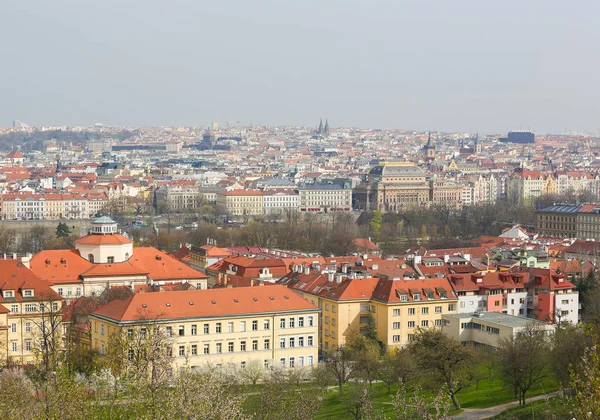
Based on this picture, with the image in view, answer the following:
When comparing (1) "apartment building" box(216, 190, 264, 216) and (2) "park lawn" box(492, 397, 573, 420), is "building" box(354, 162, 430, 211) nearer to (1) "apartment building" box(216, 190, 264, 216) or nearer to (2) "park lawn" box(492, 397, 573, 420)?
(1) "apartment building" box(216, 190, 264, 216)

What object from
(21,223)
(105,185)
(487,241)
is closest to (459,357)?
(487,241)

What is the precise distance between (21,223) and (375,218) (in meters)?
29.1

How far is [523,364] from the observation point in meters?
26.9

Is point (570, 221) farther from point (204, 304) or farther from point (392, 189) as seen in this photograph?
point (204, 304)

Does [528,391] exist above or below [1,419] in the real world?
below

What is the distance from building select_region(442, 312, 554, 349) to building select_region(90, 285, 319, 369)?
177 inches

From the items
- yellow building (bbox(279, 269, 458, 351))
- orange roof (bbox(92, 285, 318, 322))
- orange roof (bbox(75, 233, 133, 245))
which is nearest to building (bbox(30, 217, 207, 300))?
orange roof (bbox(75, 233, 133, 245))

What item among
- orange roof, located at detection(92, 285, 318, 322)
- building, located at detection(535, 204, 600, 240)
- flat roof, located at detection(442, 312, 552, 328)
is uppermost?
orange roof, located at detection(92, 285, 318, 322)

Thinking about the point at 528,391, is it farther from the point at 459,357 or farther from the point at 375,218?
the point at 375,218

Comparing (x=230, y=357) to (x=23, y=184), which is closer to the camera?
(x=230, y=357)

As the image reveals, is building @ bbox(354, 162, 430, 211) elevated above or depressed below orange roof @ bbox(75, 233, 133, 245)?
below

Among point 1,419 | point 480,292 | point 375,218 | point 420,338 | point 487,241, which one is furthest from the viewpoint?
point 375,218

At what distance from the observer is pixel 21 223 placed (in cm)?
9388

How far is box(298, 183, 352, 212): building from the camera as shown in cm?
11775
